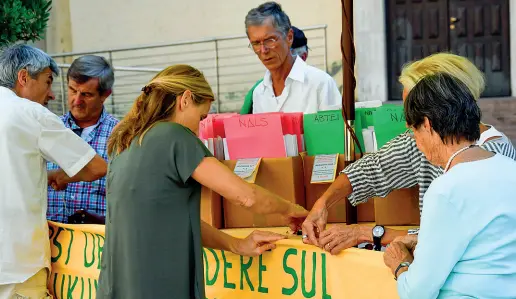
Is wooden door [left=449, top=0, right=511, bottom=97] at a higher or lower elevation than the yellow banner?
higher

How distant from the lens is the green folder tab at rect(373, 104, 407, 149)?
10.4ft

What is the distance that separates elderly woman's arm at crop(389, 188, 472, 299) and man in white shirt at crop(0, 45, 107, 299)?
180 cm

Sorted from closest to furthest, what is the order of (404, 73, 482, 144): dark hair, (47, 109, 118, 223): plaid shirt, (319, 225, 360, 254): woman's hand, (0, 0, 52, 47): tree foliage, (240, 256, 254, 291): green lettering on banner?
1. (404, 73, 482, 144): dark hair
2. (319, 225, 360, 254): woman's hand
3. (240, 256, 254, 291): green lettering on banner
4. (47, 109, 118, 223): plaid shirt
5. (0, 0, 52, 47): tree foliage

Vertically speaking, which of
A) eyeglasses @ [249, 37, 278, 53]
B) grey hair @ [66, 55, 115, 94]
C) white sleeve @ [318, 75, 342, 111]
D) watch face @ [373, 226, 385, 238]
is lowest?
watch face @ [373, 226, 385, 238]

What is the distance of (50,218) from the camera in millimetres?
3807

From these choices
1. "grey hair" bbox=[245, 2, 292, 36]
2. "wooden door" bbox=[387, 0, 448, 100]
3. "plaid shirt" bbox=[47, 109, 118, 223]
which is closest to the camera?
"plaid shirt" bbox=[47, 109, 118, 223]

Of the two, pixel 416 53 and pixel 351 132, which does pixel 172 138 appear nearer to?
pixel 351 132

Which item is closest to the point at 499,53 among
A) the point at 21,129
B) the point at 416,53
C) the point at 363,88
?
the point at 416,53

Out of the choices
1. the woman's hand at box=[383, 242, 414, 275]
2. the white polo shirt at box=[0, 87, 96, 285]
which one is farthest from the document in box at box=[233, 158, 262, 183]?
the woman's hand at box=[383, 242, 414, 275]

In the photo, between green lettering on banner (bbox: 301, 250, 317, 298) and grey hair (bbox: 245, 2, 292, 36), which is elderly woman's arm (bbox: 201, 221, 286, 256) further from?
grey hair (bbox: 245, 2, 292, 36)

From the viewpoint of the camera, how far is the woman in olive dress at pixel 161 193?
7.92ft

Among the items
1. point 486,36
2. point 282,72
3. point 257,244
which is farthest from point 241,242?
point 486,36

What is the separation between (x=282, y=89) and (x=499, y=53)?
616 centimetres

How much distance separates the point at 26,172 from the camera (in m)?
3.11
